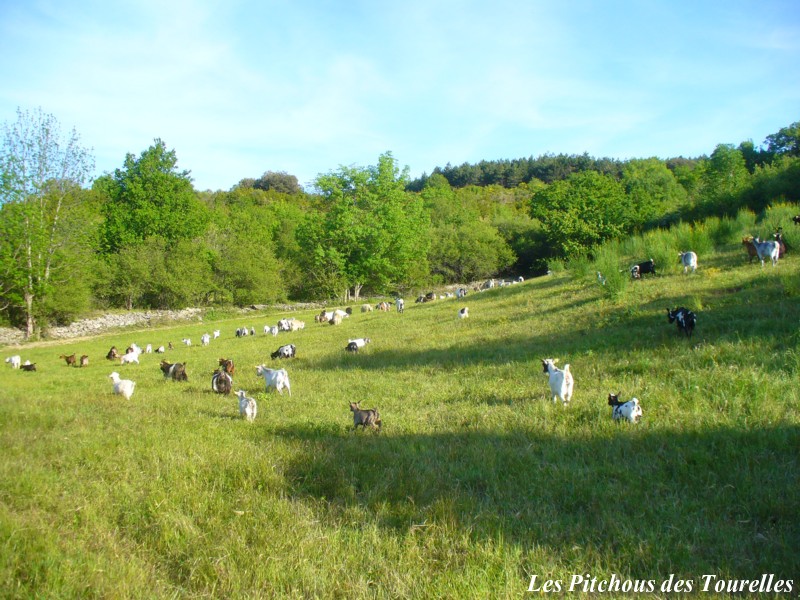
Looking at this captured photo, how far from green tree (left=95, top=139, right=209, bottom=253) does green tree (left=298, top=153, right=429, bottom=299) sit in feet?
47.8

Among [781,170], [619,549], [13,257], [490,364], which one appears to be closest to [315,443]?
[619,549]

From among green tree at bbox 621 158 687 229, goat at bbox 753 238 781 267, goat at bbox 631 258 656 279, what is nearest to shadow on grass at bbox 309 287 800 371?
goat at bbox 753 238 781 267

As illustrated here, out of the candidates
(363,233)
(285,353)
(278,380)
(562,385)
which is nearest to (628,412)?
(562,385)

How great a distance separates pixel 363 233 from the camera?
61.2 m

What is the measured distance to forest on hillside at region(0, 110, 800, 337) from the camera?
3784cm

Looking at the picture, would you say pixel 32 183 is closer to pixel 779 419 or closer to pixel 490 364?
pixel 490 364

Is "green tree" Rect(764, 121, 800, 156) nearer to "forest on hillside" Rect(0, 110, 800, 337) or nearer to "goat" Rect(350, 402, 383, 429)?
"forest on hillside" Rect(0, 110, 800, 337)

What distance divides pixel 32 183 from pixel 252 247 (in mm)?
24281

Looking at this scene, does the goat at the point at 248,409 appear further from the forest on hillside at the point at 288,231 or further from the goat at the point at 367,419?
the forest on hillside at the point at 288,231

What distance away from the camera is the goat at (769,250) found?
15.9 metres

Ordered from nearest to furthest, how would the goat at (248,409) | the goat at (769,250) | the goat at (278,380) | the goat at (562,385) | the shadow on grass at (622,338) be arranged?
the goat at (562,385) → the goat at (248,409) → the shadow on grass at (622,338) → the goat at (278,380) → the goat at (769,250)

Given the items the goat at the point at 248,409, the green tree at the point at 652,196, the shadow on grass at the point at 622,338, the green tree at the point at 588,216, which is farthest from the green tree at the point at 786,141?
the goat at the point at 248,409

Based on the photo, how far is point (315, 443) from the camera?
6.83 meters

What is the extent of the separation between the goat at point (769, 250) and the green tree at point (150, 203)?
5814cm
